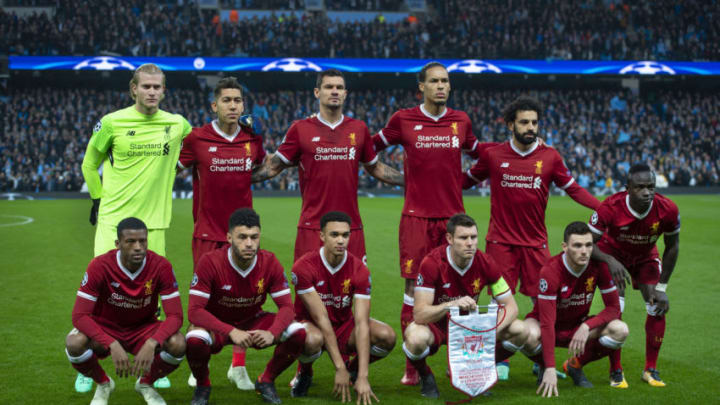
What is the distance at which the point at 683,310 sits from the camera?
8812mm

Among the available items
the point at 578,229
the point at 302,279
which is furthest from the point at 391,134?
the point at 578,229

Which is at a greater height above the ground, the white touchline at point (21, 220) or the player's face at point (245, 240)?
the player's face at point (245, 240)

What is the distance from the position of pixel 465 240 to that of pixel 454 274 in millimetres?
359

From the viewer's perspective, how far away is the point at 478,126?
3512 cm

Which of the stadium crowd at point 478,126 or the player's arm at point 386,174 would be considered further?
the stadium crowd at point 478,126

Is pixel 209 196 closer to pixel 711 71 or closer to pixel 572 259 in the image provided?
pixel 572 259

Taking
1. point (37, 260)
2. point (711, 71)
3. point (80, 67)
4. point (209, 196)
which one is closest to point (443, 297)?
point (209, 196)

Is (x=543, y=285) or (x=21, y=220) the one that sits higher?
(x=543, y=285)

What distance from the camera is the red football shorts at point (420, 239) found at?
21.1 ft

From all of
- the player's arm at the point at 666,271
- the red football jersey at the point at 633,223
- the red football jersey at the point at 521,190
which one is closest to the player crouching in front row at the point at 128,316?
the red football jersey at the point at 521,190

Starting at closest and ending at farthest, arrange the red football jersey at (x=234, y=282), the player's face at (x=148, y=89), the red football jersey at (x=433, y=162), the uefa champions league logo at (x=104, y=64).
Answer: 1. the red football jersey at (x=234, y=282)
2. the player's face at (x=148, y=89)
3. the red football jersey at (x=433, y=162)
4. the uefa champions league logo at (x=104, y=64)

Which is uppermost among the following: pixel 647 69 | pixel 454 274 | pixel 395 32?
pixel 395 32

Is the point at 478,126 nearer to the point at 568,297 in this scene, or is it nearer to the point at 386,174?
the point at 386,174

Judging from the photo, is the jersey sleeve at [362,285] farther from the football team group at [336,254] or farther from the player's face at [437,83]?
the player's face at [437,83]
